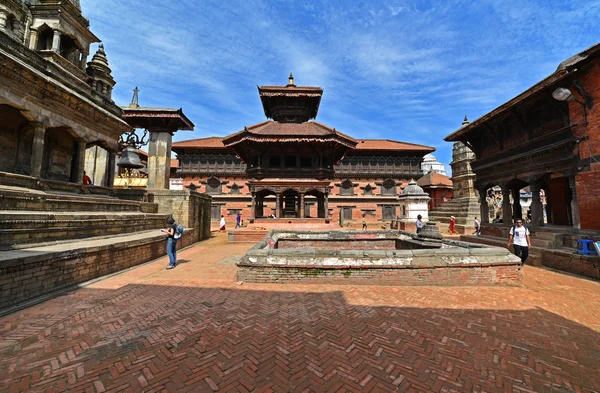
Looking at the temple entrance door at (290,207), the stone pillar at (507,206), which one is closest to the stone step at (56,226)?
the temple entrance door at (290,207)

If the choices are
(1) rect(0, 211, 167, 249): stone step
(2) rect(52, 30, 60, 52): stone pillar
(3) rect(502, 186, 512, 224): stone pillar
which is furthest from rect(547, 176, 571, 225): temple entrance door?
(2) rect(52, 30, 60, 52): stone pillar

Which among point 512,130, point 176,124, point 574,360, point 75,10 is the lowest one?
point 574,360

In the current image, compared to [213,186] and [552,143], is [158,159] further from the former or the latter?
[552,143]

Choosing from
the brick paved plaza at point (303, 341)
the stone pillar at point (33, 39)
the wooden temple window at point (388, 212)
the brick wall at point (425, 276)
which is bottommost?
the brick paved plaza at point (303, 341)

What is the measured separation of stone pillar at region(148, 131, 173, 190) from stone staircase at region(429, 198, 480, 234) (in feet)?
71.8

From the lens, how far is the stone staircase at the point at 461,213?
20.3m

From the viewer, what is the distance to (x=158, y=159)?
1500 centimetres

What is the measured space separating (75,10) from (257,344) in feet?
57.2

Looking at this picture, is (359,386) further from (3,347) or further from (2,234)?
(2,234)

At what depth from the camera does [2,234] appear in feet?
17.6

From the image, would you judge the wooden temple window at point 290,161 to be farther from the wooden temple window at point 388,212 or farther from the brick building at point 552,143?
the wooden temple window at point 388,212

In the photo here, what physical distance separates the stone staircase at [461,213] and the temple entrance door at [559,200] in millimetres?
6822

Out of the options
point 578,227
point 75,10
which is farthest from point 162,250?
point 578,227

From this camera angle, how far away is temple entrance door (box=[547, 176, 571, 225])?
1223 cm
